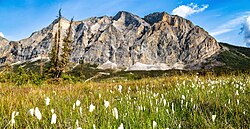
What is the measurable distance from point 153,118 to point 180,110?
1.09 meters

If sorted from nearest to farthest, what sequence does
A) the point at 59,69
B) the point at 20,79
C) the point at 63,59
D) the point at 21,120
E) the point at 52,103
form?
the point at 21,120 < the point at 52,103 < the point at 20,79 < the point at 59,69 < the point at 63,59

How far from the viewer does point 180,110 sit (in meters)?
4.74

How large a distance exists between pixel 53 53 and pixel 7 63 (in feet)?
45.2

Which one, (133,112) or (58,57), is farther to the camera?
(58,57)

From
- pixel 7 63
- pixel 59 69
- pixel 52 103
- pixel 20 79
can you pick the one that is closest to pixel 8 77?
pixel 20 79

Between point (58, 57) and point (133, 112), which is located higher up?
point (58, 57)

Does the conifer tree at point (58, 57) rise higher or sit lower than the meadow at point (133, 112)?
higher

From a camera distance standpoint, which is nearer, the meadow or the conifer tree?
the meadow

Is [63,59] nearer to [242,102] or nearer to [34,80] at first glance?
[34,80]

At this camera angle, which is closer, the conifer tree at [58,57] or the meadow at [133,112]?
the meadow at [133,112]

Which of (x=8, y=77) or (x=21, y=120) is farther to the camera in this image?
(x=8, y=77)

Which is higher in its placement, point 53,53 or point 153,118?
point 53,53

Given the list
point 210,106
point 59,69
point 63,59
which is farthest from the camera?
Result: point 63,59

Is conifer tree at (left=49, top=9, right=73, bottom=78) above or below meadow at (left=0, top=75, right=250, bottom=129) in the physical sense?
above
